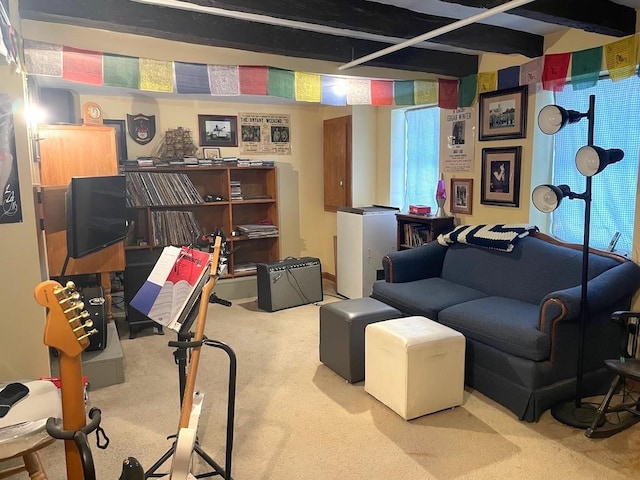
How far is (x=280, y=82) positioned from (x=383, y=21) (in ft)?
2.77

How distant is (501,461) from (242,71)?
8.94ft

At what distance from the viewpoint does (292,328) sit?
418 centimetres

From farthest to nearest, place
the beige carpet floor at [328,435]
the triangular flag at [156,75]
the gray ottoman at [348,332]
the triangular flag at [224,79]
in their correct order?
the triangular flag at [224,79]
the gray ottoman at [348,332]
the triangular flag at [156,75]
the beige carpet floor at [328,435]

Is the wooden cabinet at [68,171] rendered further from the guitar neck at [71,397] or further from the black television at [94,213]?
the guitar neck at [71,397]

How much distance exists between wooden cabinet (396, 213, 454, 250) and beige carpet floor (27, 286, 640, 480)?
5.51 ft

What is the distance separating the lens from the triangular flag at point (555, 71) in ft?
11.0

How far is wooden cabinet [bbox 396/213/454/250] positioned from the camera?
14.1ft

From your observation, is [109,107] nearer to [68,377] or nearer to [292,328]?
[292,328]

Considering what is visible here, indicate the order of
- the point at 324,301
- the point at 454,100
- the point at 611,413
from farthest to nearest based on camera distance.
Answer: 1. the point at 324,301
2. the point at 454,100
3. the point at 611,413

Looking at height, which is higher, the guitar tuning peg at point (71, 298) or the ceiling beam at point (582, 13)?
the ceiling beam at point (582, 13)

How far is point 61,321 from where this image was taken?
1404mm

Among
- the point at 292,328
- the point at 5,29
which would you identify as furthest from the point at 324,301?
the point at 5,29

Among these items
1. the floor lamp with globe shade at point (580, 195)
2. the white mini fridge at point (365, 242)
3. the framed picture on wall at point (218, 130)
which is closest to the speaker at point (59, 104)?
the framed picture on wall at point (218, 130)

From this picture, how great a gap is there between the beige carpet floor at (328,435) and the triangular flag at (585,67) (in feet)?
6.94
